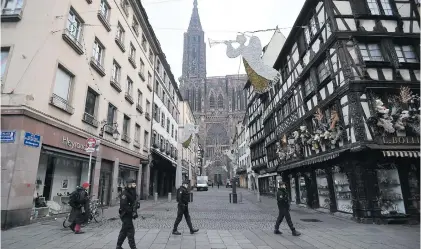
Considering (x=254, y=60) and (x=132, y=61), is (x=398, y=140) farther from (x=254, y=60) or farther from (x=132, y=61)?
(x=132, y=61)

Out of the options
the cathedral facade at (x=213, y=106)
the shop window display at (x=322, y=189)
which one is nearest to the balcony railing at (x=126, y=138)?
the shop window display at (x=322, y=189)

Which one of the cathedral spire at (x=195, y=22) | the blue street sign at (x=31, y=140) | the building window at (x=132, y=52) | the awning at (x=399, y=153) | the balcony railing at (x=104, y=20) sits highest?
the cathedral spire at (x=195, y=22)

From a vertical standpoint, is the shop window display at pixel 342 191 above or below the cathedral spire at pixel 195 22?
below

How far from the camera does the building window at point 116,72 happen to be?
638 inches

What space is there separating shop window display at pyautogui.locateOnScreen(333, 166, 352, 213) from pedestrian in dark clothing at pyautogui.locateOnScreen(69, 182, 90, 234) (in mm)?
11377

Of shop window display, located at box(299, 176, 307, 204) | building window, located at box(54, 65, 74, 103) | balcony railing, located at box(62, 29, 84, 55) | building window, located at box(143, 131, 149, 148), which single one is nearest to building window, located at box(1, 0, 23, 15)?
balcony railing, located at box(62, 29, 84, 55)

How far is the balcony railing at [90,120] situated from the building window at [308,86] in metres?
13.0

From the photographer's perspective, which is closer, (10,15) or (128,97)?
(10,15)

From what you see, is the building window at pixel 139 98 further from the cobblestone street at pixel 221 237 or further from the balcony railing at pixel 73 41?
the cobblestone street at pixel 221 237

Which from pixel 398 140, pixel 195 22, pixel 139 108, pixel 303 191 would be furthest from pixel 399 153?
pixel 195 22

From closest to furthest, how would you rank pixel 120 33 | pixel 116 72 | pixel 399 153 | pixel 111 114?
pixel 399 153, pixel 111 114, pixel 116 72, pixel 120 33

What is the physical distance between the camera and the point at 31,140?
886 cm

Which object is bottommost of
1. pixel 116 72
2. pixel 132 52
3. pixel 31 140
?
pixel 31 140

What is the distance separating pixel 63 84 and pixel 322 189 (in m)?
14.8
